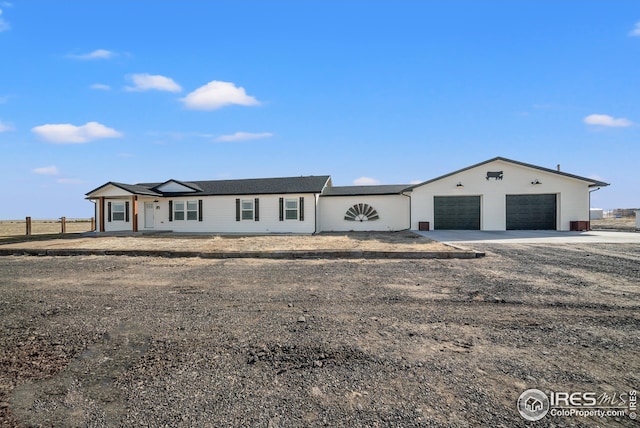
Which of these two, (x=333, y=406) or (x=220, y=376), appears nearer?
(x=333, y=406)

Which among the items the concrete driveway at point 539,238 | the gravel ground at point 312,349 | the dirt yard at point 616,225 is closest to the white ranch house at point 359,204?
the concrete driveway at point 539,238

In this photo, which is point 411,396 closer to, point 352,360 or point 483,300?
point 352,360

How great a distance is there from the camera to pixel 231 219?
2227 cm

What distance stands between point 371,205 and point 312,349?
19523 millimetres

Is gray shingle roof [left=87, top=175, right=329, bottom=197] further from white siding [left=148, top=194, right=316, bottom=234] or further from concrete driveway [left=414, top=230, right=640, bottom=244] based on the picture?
concrete driveway [left=414, top=230, right=640, bottom=244]

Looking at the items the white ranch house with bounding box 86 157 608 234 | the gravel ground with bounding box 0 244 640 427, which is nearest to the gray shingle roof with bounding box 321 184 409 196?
the white ranch house with bounding box 86 157 608 234

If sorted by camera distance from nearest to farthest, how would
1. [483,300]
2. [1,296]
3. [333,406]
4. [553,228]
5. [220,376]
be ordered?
[333,406], [220,376], [483,300], [1,296], [553,228]

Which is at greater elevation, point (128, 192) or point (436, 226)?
point (128, 192)

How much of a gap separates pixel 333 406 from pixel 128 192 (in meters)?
22.9

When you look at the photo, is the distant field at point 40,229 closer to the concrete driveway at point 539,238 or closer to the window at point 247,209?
the window at point 247,209

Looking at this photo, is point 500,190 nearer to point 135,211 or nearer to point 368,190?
point 368,190

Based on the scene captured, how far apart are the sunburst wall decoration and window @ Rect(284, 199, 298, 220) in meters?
3.80

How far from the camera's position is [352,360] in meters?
3.27

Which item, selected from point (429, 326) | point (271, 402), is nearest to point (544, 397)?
point (429, 326)
